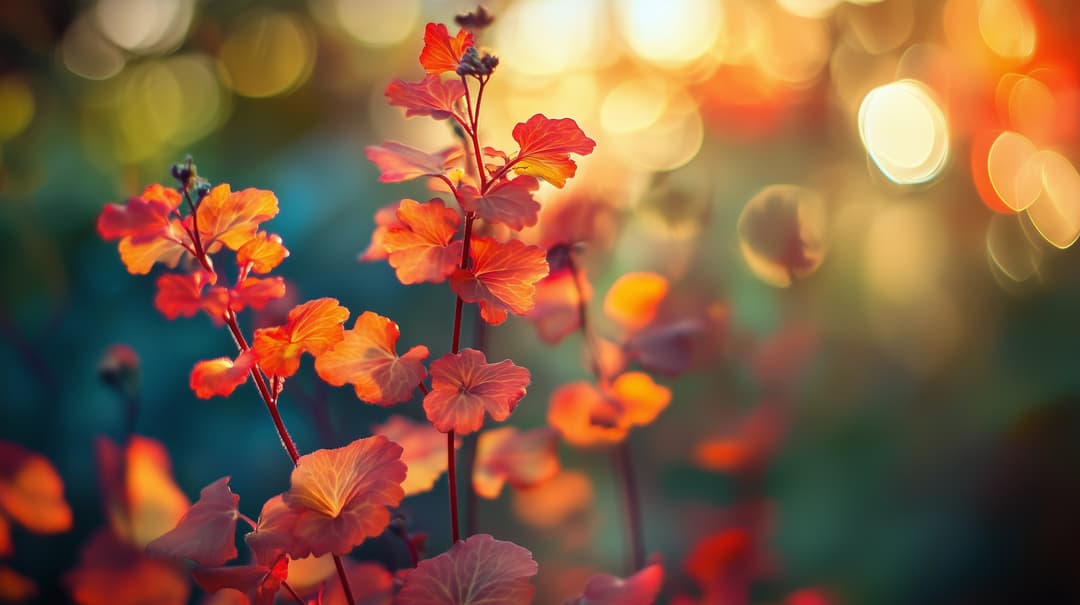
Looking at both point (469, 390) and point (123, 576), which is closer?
point (469, 390)

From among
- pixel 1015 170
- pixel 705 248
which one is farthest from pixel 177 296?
pixel 1015 170

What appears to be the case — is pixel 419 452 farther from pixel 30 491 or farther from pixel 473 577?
pixel 30 491

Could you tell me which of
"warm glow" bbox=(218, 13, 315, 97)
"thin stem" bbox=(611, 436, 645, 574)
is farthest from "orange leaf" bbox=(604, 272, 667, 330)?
"warm glow" bbox=(218, 13, 315, 97)

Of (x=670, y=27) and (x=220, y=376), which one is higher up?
(x=670, y=27)

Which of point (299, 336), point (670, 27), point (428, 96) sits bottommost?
point (299, 336)

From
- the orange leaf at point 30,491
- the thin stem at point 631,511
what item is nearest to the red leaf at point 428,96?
the thin stem at point 631,511

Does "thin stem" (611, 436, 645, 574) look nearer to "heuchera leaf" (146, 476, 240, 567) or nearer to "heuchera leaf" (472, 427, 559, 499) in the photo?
"heuchera leaf" (472, 427, 559, 499)
